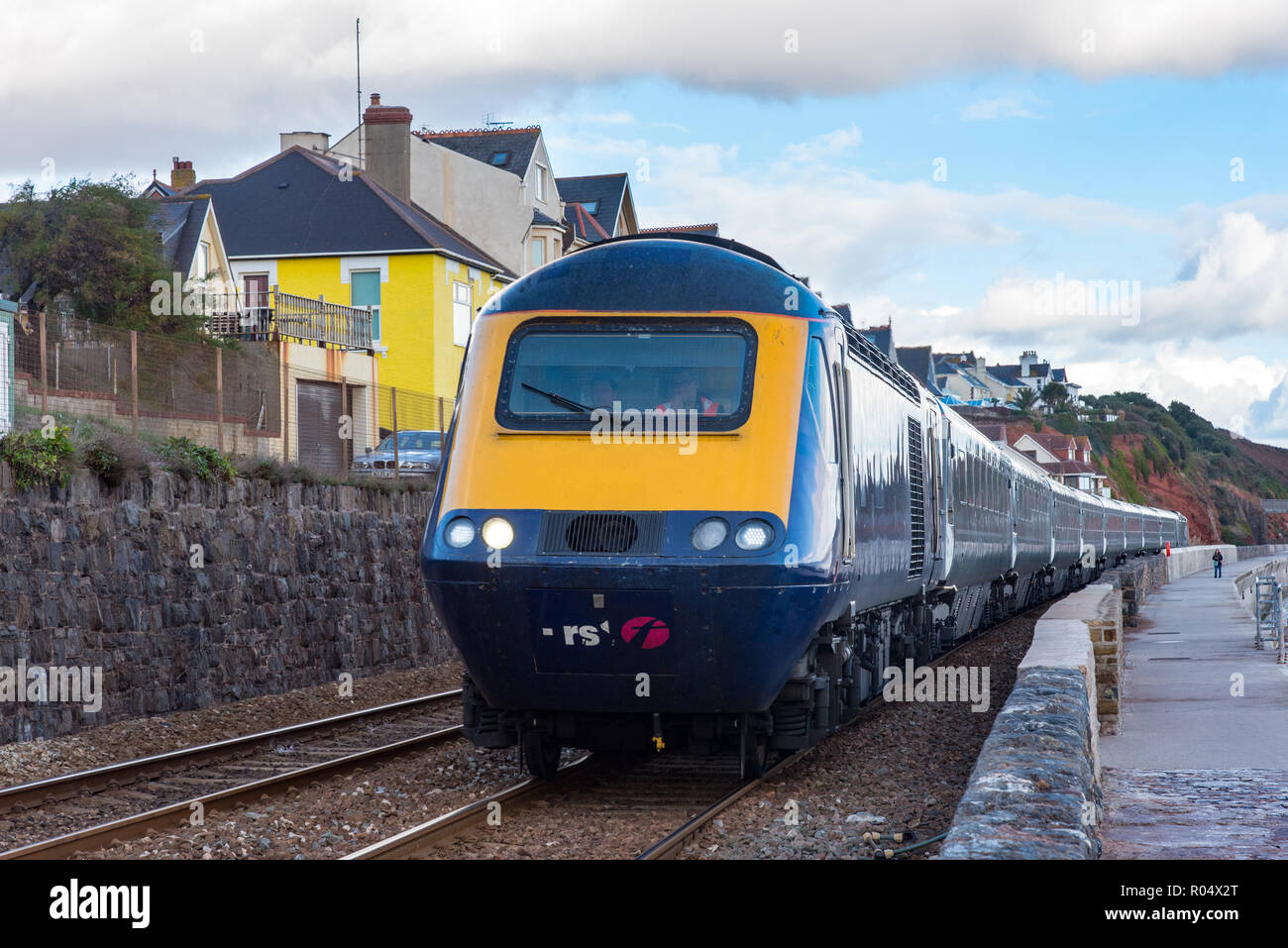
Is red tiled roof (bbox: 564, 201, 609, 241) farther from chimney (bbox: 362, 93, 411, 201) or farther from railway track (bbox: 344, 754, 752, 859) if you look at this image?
railway track (bbox: 344, 754, 752, 859)

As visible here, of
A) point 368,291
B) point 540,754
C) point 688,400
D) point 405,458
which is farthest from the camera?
point 368,291

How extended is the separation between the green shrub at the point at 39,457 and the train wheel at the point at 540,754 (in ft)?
19.9

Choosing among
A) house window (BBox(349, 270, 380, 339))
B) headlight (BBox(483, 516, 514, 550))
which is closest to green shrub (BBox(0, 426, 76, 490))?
headlight (BBox(483, 516, 514, 550))

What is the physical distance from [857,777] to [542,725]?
2.24 meters

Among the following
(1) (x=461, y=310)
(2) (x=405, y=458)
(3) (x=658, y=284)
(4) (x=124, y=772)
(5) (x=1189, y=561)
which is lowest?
(5) (x=1189, y=561)

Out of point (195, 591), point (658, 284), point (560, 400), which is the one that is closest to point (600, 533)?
point (560, 400)

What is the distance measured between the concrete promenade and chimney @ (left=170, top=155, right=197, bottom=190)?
36.6 metres

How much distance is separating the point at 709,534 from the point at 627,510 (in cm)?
49

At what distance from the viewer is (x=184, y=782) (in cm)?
1074

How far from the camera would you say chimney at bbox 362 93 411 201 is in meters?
41.2

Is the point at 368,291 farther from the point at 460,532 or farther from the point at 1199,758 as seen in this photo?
the point at 460,532
